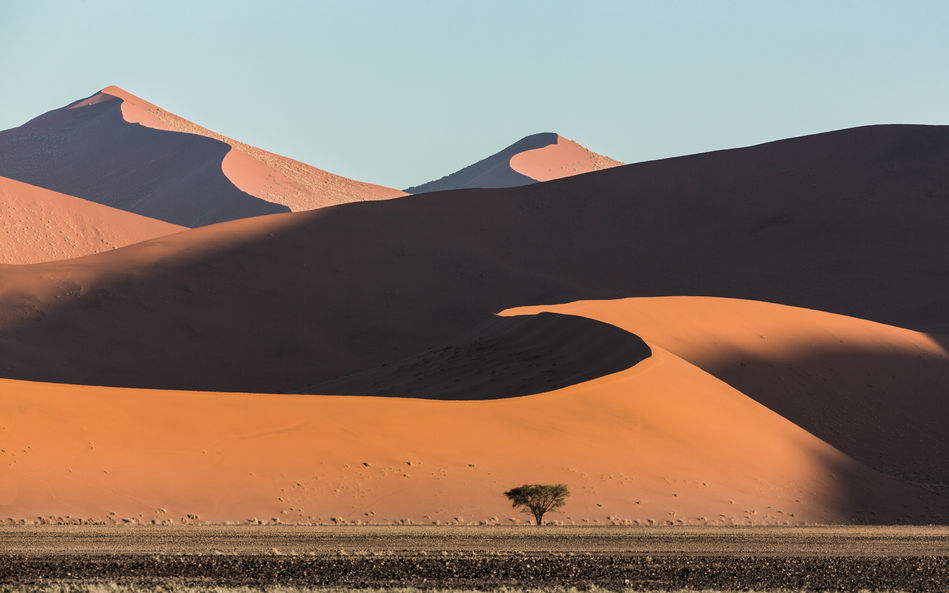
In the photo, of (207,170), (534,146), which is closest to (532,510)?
(207,170)

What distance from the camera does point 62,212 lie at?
89000 mm

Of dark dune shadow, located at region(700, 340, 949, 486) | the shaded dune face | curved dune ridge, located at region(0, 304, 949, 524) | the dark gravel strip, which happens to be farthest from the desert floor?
the shaded dune face

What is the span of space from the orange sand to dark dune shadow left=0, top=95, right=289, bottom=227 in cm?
4912

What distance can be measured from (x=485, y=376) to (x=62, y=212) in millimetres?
62078

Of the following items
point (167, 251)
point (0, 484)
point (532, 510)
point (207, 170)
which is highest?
point (207, 170)

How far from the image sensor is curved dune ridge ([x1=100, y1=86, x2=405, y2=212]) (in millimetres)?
138413

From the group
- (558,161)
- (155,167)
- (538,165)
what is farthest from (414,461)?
(558,161)

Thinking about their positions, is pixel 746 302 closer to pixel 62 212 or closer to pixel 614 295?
pixel 614 295

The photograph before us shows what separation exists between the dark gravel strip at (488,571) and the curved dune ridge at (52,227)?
235 feet

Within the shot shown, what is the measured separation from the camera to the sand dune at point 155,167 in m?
136

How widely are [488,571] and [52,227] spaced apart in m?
78.4

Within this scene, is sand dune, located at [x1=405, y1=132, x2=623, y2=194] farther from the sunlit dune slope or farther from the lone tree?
the lone tree

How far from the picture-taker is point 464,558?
55.5 ft

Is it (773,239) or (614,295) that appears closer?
(614,295)
